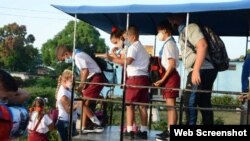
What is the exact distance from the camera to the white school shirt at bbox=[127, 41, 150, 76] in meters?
6.16

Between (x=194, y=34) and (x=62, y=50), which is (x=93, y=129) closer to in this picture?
(x=62, y=50)

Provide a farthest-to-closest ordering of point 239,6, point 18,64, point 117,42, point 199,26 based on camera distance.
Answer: point 18,64 → point 117,42 → point 199,26 → point 239,6

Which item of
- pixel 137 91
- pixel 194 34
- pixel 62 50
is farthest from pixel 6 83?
pixel 62 50

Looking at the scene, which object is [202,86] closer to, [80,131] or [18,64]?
[80,131]

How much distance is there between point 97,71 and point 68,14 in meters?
1.18

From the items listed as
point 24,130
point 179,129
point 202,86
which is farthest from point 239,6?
point 24,130

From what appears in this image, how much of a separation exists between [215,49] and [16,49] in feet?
172

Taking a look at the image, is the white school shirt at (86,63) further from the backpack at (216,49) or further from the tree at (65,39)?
the tree at (65,39)

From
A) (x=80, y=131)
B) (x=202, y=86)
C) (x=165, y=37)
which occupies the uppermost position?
(x=165, y=37)

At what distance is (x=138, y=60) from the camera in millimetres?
6207

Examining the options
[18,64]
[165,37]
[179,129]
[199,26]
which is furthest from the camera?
[18,64]

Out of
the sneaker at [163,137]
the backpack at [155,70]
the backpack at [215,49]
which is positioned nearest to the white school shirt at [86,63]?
the backpack at [155,70]

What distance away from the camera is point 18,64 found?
56312 mm

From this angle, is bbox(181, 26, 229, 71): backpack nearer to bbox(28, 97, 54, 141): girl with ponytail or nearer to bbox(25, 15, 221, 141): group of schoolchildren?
bbox(25, 15, 221, 141): group of schoolchildren
